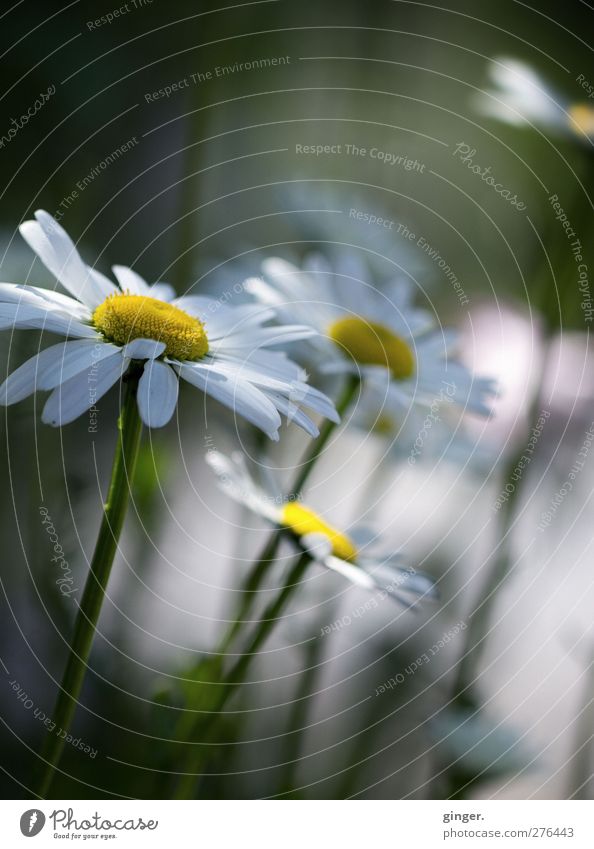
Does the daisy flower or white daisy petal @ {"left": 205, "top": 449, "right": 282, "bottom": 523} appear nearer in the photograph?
the daisy flower

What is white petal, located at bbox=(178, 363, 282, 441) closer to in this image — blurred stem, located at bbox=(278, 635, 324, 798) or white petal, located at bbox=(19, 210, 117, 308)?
white petal, located at bbox=(19, 210, 117, 308)

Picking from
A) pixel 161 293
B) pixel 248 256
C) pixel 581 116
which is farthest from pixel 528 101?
pixel 161 293

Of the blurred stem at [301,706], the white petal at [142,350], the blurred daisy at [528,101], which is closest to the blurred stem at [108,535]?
the white petal at [142,350]

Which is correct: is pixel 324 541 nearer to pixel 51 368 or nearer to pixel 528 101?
pixel 51 368

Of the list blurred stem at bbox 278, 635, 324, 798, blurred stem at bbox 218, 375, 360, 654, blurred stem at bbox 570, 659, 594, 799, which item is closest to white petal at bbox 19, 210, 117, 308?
blurred stem at bbox 218, 375, 360, 654

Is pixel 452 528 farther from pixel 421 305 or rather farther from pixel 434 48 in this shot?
pixel 434 48
